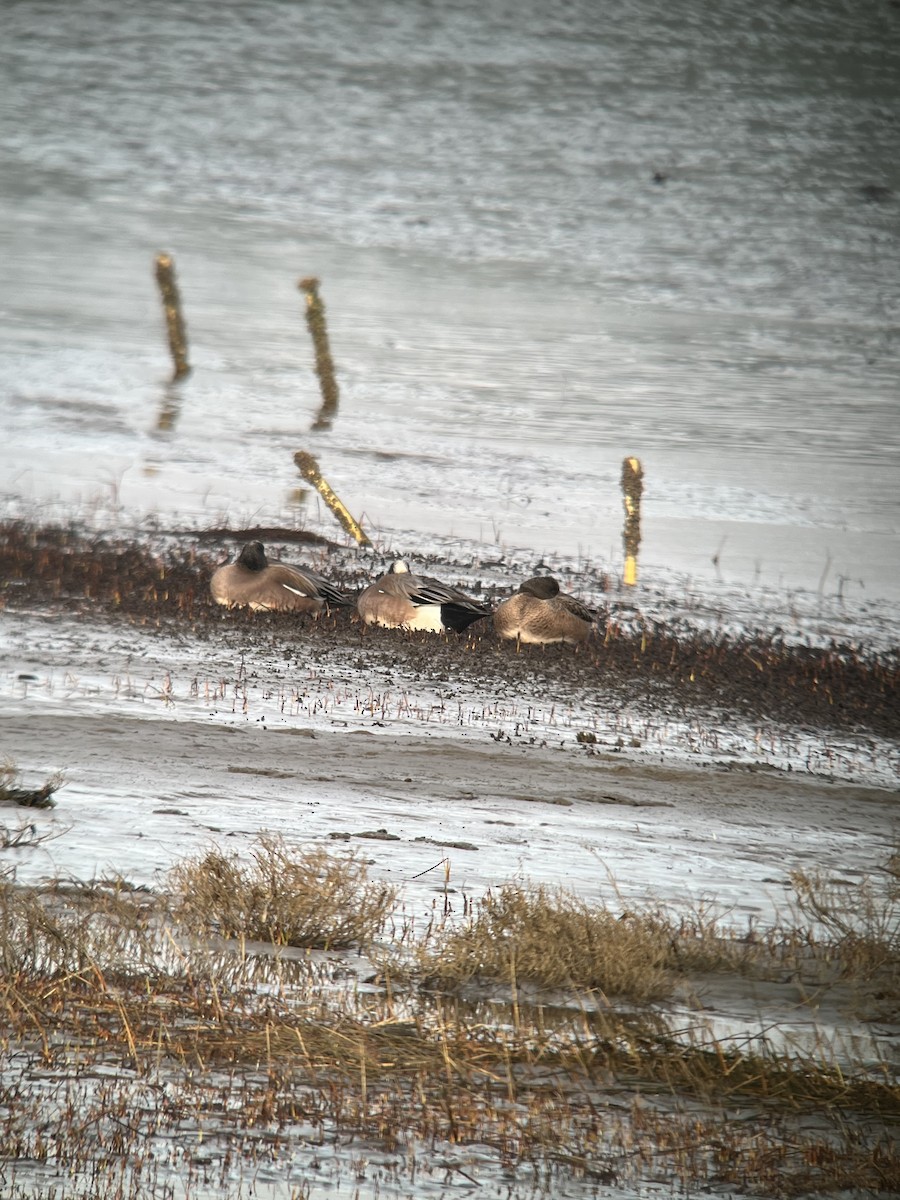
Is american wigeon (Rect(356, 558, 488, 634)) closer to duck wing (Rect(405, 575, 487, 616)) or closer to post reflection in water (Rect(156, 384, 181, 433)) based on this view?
duck wing (Rect(405, 575, 487, 616))

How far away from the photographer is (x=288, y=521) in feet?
56.2

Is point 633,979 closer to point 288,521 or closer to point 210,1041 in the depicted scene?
point 210,1041

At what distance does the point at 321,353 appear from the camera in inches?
910

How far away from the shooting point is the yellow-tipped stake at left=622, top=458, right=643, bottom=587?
1566 centimetres

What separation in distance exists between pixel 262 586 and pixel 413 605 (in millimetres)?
1389

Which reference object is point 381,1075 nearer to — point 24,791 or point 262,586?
point 24,791

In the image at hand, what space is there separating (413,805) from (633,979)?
289 cm

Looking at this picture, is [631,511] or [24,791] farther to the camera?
[631,511]

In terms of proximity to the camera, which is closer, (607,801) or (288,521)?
(607,801)

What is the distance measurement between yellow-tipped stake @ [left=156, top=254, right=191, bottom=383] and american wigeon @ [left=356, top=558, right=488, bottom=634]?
14.1m

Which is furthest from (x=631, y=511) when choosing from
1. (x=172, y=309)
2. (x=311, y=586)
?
(x=172, y=309)

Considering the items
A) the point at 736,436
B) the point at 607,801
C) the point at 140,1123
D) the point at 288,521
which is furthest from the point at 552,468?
the point at 140,1123

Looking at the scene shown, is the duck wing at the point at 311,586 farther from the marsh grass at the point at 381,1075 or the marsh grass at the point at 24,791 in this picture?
the marsh grass at the point at 381,1075

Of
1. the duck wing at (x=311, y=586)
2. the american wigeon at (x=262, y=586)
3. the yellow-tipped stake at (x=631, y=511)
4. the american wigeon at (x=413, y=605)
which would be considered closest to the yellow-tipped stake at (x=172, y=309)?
the yellow-tipped stake at (x=631, y=511)
